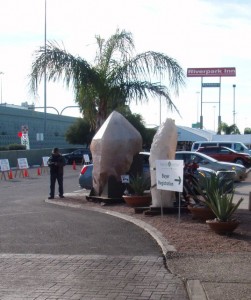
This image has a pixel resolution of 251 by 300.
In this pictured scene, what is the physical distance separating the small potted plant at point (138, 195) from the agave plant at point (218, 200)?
3457mm

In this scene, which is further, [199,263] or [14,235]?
→ [14,235]

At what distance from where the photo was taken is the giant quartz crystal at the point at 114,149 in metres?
18.3

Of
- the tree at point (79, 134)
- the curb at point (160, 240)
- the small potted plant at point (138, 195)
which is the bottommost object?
the curb at point (160, 240)

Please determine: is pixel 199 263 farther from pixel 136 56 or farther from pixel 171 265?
pixel 136 56

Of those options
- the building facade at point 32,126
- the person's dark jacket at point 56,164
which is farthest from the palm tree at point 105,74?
the building facade at point 32,126

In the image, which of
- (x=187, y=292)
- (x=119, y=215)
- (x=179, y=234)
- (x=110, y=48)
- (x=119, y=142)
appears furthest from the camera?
(x=110, y=48)

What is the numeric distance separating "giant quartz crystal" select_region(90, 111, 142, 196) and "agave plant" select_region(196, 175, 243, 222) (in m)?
5.45

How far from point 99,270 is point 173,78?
37.8 feet

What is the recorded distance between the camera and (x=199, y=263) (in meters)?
9.34

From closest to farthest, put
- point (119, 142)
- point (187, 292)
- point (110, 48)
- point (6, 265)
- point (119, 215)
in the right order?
point (187, 292)
point (6, 265)
point (119, 215)
point (119, 142)
point (110, 48)

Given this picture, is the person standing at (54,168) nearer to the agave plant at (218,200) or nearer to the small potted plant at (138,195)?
the small potted plant at (138,195)

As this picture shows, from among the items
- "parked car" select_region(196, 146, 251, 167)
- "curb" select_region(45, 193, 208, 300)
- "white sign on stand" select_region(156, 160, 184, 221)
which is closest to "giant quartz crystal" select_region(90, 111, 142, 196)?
"curb" select_region(45, 193, 208, 300)

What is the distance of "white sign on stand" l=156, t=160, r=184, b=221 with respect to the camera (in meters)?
13.2

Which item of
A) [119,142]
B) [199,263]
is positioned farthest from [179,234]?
[119,142]
